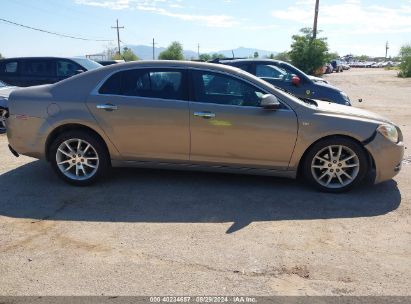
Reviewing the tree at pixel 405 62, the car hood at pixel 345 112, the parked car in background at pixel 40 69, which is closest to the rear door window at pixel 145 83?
the car hood at pixel 345 112

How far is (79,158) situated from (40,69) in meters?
7.05

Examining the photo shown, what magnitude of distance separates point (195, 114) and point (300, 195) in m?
1.63

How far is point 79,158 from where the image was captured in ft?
17.3

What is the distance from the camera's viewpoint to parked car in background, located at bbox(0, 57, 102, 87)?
11203 millimetres

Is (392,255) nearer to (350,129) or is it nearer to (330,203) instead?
(330,203)

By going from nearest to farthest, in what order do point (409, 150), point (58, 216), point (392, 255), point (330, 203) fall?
point (392, 255) < point (58, 216) < point (330, 203) < point (409, 150)

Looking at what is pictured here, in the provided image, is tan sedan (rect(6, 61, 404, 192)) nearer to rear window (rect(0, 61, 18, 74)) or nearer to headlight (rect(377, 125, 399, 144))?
headlight (rect(377, 125, 399, 144))

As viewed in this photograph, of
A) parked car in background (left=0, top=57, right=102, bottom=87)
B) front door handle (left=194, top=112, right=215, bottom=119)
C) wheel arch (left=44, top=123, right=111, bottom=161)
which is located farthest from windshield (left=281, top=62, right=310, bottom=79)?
wheel arch (left=44, top=123, right=111, bottom=161)

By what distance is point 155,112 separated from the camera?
5.07 metres

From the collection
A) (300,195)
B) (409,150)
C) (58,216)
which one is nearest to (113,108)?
(58,216)

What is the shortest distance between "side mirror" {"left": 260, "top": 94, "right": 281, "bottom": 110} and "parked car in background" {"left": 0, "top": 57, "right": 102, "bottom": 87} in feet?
25.1

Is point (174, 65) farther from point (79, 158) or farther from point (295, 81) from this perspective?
point (295, 81)

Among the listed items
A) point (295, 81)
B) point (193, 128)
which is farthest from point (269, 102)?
point (295, 81)

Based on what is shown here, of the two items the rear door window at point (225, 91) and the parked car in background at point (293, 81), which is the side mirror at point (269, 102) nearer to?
the rear door window at point (225, 91)
